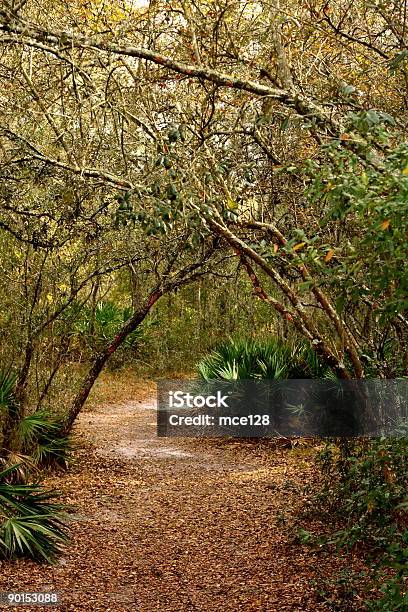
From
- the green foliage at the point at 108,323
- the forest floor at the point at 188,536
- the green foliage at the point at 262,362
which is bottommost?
the forest floor at the point at 188,536

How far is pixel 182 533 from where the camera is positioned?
716cm

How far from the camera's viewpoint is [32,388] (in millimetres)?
9875

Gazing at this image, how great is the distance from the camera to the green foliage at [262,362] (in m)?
11.5

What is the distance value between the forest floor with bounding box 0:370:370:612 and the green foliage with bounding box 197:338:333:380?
106 cm

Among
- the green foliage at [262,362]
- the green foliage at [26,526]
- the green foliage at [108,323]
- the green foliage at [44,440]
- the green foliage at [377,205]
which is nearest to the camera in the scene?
the green foliage at [377,205]

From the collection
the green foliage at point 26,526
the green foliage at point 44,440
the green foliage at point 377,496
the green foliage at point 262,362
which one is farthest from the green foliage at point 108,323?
the green foliage at point 377,496

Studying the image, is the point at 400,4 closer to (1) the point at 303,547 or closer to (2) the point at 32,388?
(1) the point at 303,547

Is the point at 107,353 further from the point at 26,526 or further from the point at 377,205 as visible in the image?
the point at 377,205

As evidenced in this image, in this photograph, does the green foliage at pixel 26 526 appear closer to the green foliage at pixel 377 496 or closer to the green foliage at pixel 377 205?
the green foliage at pixel 377 496

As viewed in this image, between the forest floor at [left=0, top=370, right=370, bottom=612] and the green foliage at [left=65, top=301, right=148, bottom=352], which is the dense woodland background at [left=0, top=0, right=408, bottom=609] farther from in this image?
the green foliage at [left=65, top=301, right=148, bottom=352]

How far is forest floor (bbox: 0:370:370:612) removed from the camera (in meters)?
5.57

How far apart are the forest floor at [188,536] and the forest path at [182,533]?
0.01 meters

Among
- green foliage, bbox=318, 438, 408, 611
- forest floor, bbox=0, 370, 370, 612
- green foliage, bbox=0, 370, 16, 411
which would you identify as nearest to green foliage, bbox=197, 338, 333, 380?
forest floor, bbox=0, 370, 370, 612

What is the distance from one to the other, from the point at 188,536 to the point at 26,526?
5.55ft
